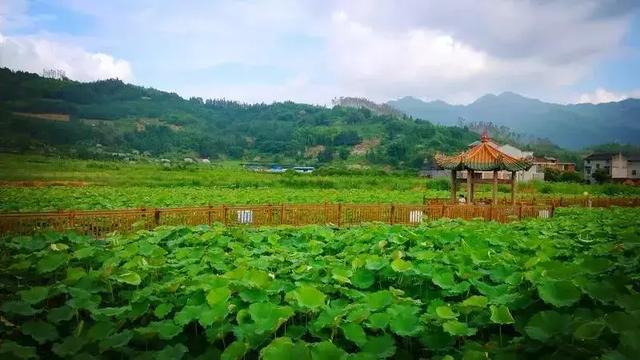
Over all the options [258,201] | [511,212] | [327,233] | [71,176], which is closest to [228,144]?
[71,176]

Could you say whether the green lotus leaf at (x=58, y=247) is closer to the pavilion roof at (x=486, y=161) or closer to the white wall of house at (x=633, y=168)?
the pavilion roof at (x=486, y=161)

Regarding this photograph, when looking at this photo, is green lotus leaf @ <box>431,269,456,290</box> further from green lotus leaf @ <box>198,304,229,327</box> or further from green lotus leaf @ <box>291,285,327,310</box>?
green lotus leaf @ <box>198,304,229,327</box>

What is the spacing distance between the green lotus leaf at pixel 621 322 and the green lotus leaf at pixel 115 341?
100 inches

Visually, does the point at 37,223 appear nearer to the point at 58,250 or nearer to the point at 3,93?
the point at 58,250

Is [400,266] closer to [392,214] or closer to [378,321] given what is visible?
[378,321]

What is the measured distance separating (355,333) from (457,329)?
24.6 inches

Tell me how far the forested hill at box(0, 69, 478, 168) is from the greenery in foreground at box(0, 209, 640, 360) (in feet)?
279

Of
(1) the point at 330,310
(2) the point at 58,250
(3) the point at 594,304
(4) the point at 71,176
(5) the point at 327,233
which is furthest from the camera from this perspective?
(4) the point at 71,176

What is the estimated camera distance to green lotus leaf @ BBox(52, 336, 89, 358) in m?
2.82

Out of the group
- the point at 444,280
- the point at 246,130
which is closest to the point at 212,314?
the point at 444,280

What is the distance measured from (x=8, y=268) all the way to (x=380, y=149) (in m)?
105

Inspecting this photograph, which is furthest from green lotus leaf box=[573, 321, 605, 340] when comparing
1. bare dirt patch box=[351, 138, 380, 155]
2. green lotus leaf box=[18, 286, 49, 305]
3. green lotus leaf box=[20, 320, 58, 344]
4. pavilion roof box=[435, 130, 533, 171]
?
bare dirt patch box=[351, 138, 380, 155]

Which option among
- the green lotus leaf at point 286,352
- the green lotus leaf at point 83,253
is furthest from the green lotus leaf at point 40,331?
the green lotus leaf at point 83,253

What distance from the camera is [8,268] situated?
4336 millimetres
